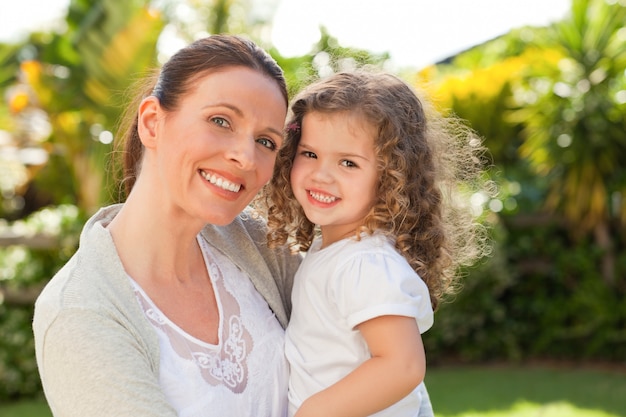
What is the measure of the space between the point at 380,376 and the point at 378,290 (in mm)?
248

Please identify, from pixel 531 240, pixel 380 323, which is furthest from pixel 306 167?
pixel 531 240

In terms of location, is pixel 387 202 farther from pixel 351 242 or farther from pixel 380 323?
pixel 380 323

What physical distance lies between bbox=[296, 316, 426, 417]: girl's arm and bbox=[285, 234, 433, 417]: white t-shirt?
0.05 m

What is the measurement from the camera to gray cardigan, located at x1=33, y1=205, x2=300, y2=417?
200cm

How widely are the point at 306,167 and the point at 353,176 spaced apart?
17 cm

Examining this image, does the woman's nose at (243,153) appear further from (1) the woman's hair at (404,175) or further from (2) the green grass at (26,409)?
(2) the green grass at (26,409)

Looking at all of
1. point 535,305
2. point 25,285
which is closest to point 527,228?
point 535,305

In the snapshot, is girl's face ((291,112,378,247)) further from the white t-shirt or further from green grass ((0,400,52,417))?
green grass ((0,400,52,417))

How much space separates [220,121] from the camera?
240 cm

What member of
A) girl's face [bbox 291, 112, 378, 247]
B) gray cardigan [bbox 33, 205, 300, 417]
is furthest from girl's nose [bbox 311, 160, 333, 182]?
gray cardigan [bbox 33, 205, 300, 417]

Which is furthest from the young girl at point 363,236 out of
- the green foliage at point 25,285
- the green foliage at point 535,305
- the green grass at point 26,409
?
the green foliage at point 535,305

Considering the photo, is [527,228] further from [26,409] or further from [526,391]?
[26,409]

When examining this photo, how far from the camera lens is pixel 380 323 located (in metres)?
2.41

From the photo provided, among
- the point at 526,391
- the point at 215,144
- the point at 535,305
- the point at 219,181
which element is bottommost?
the point at 526,391
